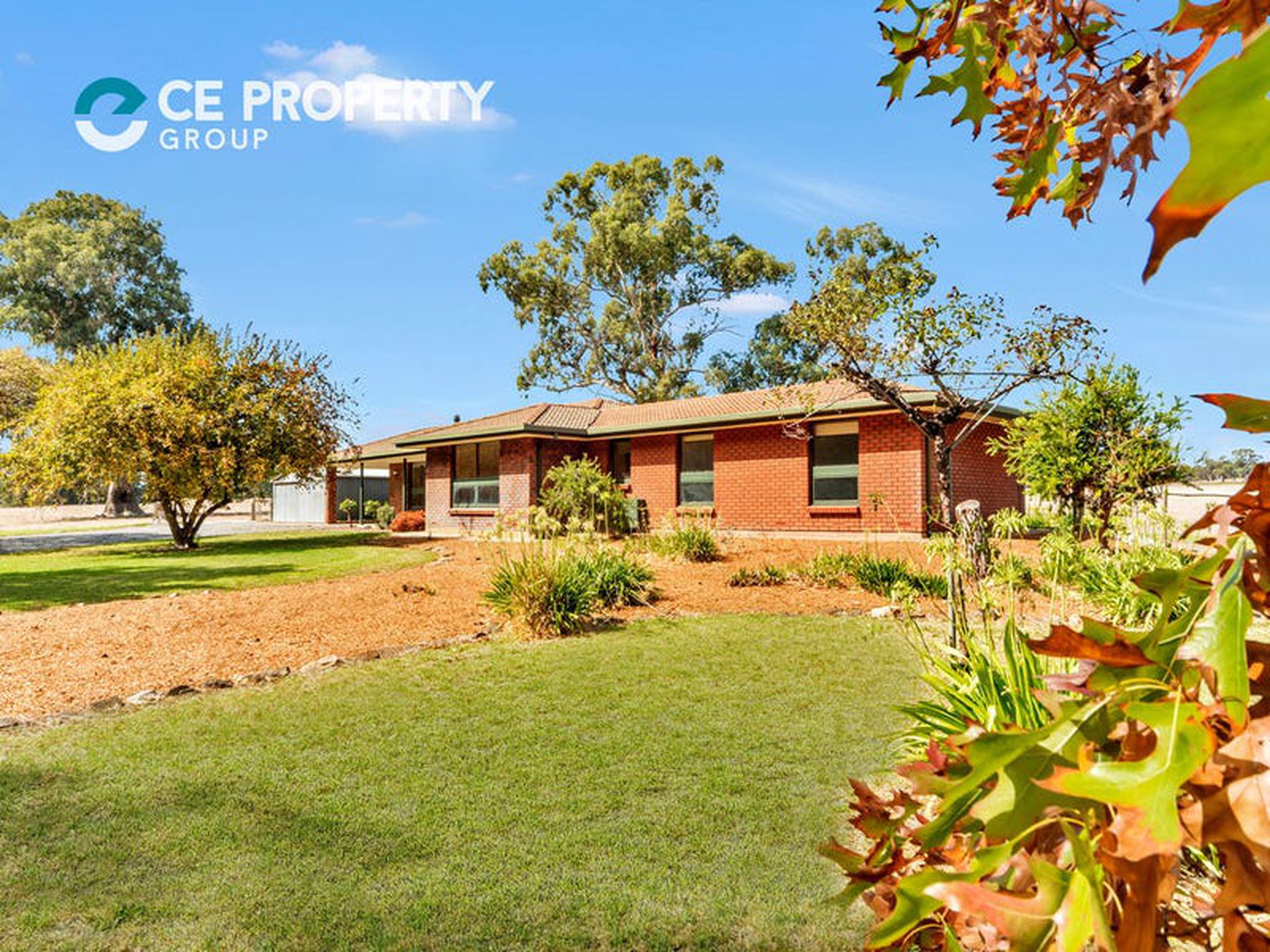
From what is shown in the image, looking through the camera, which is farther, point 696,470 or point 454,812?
point 696,470

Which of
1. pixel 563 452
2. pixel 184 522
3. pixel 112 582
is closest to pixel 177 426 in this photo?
pixel 184 522

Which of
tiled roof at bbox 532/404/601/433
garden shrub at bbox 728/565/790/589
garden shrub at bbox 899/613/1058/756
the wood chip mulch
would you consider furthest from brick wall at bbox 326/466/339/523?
garden shrub at bbox 899/613/1058/756

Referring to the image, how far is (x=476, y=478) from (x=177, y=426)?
9.35 meters

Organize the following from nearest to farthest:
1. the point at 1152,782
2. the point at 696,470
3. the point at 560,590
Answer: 1. the point at 1152,782
2. the point at 560,590
3. the point at 696,470

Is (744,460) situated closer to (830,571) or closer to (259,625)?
(830,571)

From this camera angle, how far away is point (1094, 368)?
11.2m

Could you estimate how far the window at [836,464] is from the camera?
63.7 ft

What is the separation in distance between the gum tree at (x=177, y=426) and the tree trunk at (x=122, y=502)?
30082 mm

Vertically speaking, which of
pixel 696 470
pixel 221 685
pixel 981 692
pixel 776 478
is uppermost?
pixel 696 470

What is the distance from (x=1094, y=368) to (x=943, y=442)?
2.36 meters

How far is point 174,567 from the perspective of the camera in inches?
668

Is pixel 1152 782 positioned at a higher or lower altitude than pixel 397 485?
lower

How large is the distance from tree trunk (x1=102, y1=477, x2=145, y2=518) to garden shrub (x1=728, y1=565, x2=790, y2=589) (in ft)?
167

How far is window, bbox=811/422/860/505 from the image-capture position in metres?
19.4
